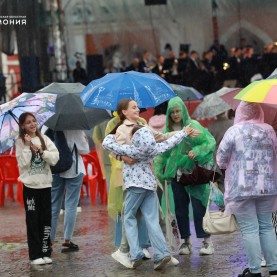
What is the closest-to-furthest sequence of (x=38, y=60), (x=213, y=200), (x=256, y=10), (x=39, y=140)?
1. (x=213, y=200)
2. (x=39, y=140)
3. (x=38, y=60)
4. (x=256, y=10)

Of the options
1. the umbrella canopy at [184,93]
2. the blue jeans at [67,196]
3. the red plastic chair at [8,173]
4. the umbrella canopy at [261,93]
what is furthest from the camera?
the red plastic chair at [8,173]

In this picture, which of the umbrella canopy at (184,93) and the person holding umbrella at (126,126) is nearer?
the person holding umbrella at (126,126)

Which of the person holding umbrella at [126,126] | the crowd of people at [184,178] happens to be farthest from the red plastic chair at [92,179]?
the person holding umbrella at [126,126]

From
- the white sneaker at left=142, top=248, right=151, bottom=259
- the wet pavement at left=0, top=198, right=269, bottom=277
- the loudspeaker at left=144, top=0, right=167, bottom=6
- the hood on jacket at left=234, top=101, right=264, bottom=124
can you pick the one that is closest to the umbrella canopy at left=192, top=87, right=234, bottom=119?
the wet pavement at left=0, top=198, right=269, bottom=277

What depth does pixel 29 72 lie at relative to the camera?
24109mm

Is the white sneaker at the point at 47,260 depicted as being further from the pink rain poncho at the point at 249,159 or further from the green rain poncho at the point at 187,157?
the pink rain poncho at the point at 249,159

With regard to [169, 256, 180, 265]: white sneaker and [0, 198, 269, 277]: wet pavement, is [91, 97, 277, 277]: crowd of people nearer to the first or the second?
[169, 256, 180, 265]: white sneaker

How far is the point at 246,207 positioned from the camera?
805cm

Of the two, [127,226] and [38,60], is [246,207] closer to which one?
[127,226]

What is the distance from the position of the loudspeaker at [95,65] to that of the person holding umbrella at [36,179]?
17.5 m

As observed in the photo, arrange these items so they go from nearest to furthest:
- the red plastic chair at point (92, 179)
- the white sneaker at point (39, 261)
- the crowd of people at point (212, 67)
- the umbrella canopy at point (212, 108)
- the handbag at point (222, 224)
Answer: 1. the handbag at point (222, 224)
2. the white sneaker at point (39, 261)
3. the umbrella canopy at point (212, 108)
4. the red plastic chair at point (92, 179)
5. the crowd of people at point (212, 67)

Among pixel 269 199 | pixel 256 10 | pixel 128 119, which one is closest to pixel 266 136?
pixel 269 199

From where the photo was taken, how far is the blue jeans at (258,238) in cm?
799

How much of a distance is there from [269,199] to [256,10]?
65.1 feet
